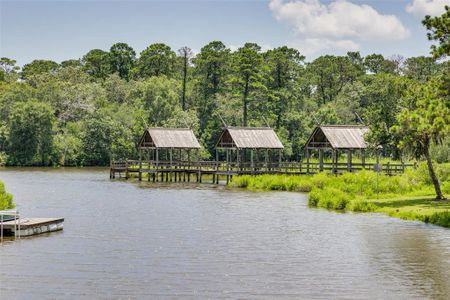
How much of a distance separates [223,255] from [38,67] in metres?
116

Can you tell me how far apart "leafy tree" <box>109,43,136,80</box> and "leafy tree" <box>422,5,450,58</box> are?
345 ft

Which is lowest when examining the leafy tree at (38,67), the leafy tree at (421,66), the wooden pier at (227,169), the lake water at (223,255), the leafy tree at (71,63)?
the lake water at (223,255)

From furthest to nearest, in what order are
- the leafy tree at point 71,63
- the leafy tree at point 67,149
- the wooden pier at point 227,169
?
the leafy tree at point 71,63, the leafy tree at point 67,149, the wooden pier at point 227,169

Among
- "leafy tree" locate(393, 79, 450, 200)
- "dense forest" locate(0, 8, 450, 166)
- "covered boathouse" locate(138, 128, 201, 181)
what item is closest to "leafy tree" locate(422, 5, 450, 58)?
"leafy tree" locate(393, 79, 450, 200)

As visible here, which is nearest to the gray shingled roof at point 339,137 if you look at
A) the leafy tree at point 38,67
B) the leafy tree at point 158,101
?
the leafy tree at point 158,101

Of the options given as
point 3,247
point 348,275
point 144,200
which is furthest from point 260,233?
point 144,200

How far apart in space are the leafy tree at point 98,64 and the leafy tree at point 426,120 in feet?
313

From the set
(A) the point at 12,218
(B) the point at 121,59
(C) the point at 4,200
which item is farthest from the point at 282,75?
(A) the point at 12,218

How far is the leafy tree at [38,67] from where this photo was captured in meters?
134

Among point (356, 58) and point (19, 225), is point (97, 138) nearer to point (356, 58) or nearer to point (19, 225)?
point (356, 58)

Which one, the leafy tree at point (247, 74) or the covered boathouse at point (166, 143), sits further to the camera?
the leafy tree at point (247, 74)

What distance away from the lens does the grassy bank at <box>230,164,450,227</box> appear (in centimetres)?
3831

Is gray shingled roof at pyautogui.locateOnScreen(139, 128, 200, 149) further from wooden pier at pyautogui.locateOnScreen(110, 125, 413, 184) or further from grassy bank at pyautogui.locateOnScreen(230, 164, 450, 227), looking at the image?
grassy bank at pyautogui.locateOnScreen(230, 164, 450, 227)

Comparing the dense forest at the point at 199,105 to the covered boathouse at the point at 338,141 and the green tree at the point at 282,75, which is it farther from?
the covered boathouse at the point at 338,141
